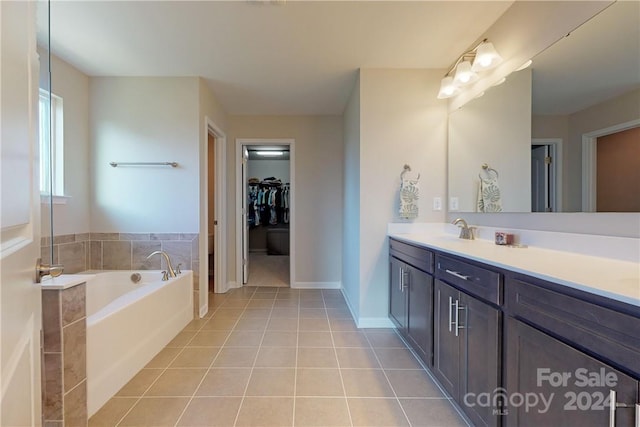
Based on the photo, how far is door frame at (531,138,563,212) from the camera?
1601mm

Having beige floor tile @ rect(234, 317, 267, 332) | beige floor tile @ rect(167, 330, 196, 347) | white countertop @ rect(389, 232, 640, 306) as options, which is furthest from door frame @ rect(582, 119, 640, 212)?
beige floor tile @ rect(167, 330, 196, 347)

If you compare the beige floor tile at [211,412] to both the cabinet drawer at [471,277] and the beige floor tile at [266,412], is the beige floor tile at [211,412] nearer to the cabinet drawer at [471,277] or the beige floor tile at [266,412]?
the beige floor tile at [266,412]

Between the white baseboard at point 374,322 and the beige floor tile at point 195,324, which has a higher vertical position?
the white baseboard at point 374,322

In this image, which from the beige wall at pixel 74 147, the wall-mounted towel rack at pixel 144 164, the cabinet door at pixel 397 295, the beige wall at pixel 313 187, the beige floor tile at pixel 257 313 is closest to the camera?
the cabinet door at pixel 397 295

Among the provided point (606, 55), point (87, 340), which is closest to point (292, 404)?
point (87, 340)

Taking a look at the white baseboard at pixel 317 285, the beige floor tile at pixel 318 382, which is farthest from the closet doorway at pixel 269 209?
the beige floor tile at pixel 318 382

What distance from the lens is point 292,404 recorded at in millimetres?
1599

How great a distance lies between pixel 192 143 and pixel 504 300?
2843 mm

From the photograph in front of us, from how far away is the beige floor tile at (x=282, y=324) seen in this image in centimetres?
262

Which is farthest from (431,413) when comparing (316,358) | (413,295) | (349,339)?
(349,339)

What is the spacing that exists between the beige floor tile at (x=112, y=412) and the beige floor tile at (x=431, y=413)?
5.07ft

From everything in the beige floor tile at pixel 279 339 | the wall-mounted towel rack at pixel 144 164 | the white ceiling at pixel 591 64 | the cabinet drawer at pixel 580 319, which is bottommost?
the beige floor tile at pixel 279 339

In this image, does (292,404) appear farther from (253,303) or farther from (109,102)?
(109,102)

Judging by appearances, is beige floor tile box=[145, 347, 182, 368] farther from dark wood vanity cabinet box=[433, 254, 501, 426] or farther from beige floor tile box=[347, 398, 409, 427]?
dark wood vanity cabinet box=[433, 254, 501, 426]
